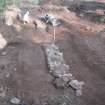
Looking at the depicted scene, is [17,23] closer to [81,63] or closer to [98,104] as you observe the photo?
[81,63]

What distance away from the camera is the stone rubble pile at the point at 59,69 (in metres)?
13.7

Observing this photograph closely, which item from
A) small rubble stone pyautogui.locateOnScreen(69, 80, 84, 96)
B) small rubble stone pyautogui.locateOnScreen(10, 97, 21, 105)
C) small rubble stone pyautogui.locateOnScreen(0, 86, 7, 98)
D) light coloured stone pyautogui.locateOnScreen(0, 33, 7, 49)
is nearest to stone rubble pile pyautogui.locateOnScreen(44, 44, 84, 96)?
small rubble stone pyautogui.locateOnScreen(69, 80, 84, 96)

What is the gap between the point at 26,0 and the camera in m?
25.2

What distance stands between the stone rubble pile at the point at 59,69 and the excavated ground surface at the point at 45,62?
10.0 inches

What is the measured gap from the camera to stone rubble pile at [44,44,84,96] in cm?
1366

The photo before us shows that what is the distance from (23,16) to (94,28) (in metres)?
5.09

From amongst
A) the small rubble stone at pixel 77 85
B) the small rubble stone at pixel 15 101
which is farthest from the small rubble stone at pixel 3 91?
the small rubble stone at pixel 77 85

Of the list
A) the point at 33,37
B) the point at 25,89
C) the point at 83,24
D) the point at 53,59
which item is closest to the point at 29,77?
the point at 25,89

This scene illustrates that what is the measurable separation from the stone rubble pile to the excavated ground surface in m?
0.25

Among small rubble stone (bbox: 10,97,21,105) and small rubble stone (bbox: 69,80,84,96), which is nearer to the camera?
small rubble stone (bbox: 10,97,21,105)

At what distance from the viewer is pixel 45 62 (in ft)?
52.3

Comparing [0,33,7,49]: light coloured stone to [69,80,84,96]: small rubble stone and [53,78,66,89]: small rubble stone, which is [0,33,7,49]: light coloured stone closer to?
[53,78,66,89]: small rubble stone

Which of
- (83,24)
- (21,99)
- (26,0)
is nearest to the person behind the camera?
(21,99)

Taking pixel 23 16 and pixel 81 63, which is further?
pixel 23 16
